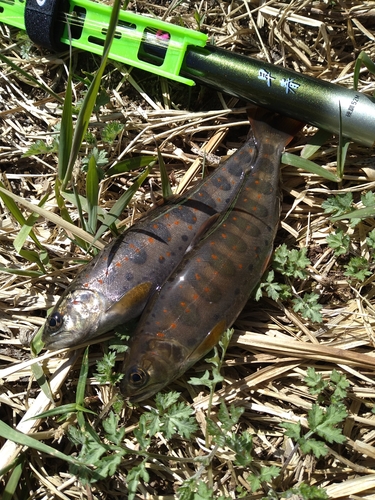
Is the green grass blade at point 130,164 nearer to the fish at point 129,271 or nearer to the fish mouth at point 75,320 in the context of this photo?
the fish at point 129,271

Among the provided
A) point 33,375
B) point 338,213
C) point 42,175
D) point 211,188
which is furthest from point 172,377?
point 42,175

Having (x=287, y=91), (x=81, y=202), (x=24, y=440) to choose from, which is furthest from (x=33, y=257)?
(x=287, y=91)

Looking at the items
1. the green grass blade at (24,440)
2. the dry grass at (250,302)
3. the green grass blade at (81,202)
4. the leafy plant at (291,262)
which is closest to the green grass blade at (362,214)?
the dry grass at (250,302)

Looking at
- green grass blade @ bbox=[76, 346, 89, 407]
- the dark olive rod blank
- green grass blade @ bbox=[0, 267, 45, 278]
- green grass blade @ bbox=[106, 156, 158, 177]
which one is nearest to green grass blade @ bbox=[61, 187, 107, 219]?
green grass blade @ bbox=[106, 156, 158, 177]

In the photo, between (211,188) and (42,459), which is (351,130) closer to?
(211,188)

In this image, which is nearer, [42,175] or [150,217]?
[150,217]

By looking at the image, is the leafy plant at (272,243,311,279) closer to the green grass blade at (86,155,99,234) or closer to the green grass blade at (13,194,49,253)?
the green grass blade at (86,155,99,234)
